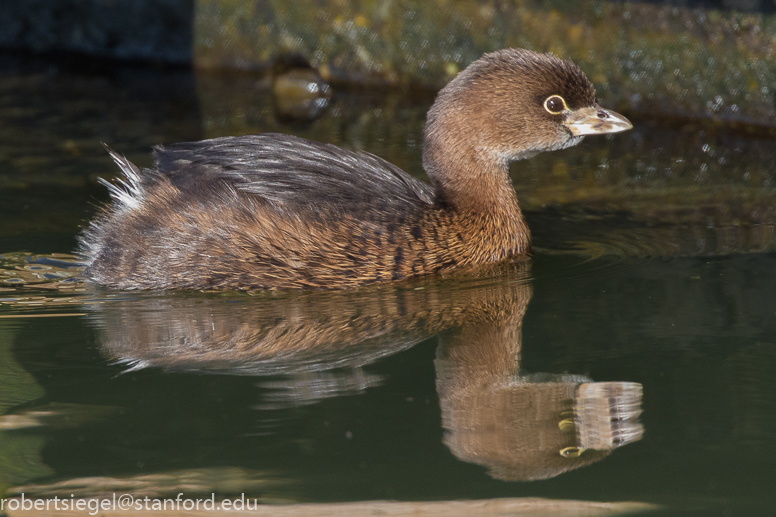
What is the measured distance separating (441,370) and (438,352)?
0.20 metres

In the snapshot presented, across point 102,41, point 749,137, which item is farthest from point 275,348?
point 102,41

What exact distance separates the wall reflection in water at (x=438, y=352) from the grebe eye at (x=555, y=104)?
87cm

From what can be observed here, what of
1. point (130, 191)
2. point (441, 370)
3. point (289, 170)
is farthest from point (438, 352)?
point (130, 191)

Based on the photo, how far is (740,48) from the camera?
27.5 ft

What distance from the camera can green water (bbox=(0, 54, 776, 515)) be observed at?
10.9ft

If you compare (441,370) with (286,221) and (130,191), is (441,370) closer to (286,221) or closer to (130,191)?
(286,221)

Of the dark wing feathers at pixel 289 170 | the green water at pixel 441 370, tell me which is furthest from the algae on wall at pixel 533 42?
the dark wing feathers at pixel 289 170

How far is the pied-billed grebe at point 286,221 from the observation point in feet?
16.5

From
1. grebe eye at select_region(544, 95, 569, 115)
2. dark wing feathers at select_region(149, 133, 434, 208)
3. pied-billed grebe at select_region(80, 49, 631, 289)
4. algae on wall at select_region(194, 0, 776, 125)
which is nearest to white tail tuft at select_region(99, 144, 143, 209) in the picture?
pied-billed grebe at select_region(80, 49, 631, 289)

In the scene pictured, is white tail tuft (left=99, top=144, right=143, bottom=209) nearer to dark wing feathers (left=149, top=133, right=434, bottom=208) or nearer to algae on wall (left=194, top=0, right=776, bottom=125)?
dark wing feathers (left=149, top=133, right=434, bottom=208)

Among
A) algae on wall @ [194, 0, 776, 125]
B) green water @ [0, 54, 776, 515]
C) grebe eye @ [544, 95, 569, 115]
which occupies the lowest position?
green water @ [0, 54, 776, 515]

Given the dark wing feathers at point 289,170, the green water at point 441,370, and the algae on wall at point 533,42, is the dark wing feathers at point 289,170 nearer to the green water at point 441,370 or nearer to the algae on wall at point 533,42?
the green water at point 441,370

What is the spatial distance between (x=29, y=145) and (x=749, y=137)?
5.31 metres

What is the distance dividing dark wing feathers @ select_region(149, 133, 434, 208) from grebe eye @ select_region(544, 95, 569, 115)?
86cm
